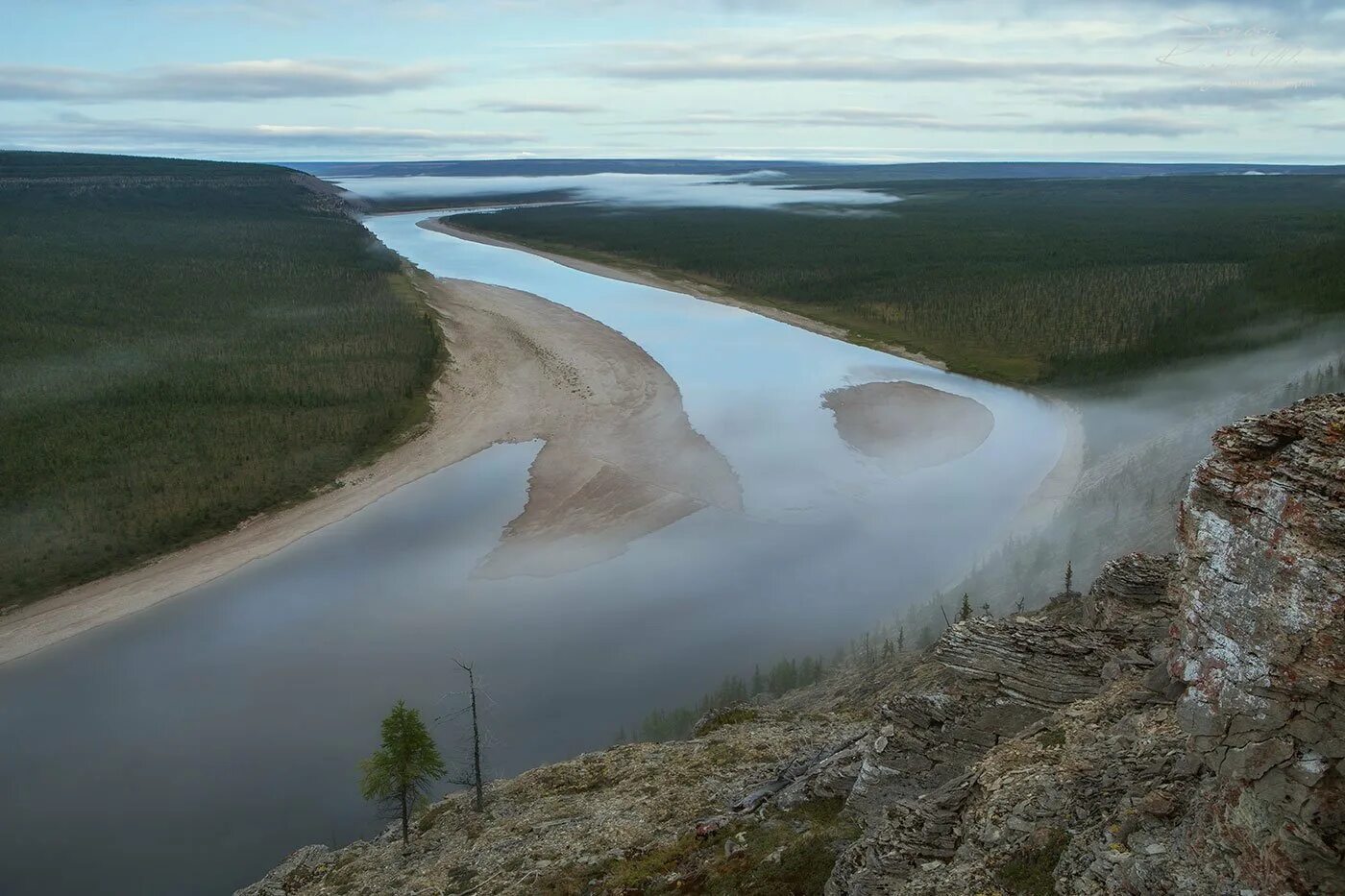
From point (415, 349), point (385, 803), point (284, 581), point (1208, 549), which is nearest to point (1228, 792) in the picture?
point (1208, 549)

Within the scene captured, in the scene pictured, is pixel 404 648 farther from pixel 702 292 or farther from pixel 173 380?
pixel 702 292

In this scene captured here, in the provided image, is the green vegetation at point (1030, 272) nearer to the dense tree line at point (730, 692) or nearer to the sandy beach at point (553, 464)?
the sandy beach at point (553, 464)

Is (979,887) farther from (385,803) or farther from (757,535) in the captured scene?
(757,535)

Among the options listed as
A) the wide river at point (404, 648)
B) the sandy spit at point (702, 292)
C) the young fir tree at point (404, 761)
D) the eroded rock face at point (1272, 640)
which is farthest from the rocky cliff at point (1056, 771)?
the sandy spit at point (702, 292)

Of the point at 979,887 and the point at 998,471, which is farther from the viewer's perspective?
the point at 998,471

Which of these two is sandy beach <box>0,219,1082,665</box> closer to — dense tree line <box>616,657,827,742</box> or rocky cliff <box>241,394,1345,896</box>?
dense tree line <box>616,657,827,742</box>

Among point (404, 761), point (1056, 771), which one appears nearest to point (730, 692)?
point (404, 761)
